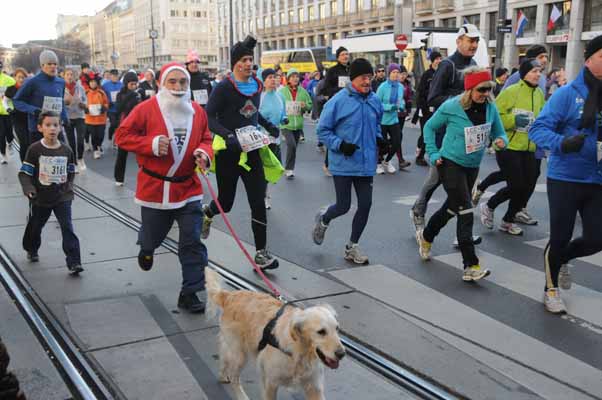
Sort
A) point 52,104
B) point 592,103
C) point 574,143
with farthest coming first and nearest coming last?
point 52,104 < point 592,103 < point 574,143

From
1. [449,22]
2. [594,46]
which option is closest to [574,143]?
[594,46]

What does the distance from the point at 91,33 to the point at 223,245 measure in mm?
191006

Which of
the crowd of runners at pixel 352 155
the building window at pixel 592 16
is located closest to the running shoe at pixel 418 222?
the crowd of runners at pixel 352 155

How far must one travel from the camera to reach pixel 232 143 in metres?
5.66

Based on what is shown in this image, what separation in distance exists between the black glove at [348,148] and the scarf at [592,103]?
2.06m

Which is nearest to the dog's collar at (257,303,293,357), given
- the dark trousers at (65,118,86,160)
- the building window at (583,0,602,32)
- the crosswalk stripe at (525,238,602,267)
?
the crosswalk stripe at (525,238,602,267)

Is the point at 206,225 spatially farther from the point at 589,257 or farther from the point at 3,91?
the point at 3,91

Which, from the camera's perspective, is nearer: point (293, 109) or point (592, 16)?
point (293, 109)

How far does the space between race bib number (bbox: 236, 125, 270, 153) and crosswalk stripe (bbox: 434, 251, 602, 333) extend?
2.16 metres

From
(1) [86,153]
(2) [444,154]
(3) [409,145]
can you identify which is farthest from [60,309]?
(3) [409,145]

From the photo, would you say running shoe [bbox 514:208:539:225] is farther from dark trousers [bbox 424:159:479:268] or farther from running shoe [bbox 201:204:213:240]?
running shoe [bbox 201:204:213:240]

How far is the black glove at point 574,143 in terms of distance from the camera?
4277 millimetres

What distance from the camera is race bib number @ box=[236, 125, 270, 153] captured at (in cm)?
571

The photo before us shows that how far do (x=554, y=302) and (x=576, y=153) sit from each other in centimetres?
120
